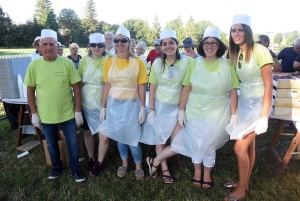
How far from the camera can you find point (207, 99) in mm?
2166

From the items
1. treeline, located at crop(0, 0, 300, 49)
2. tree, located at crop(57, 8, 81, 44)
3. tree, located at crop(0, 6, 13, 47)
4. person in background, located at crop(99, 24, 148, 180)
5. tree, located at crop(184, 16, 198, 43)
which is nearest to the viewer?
person in background, located at crop(99, 24, 148, 180)

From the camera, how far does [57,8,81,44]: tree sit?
43875 mm

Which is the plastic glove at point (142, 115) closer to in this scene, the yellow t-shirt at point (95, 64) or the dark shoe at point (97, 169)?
the yellow t-shirt at point (95, 64)

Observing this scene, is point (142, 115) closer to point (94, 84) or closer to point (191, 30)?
point (94, 84)

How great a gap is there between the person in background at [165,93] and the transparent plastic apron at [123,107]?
0.49 feet

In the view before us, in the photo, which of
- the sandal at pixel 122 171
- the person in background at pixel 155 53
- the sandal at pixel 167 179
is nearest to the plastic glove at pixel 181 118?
the sandal at pixel 167 179

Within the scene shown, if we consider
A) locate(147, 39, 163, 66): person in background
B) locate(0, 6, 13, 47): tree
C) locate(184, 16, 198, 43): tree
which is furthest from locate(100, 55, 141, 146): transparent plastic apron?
locate(184, 16, 198, 43): tree

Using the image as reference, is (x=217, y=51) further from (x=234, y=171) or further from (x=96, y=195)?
(x=96, y=195)

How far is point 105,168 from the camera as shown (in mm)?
2844

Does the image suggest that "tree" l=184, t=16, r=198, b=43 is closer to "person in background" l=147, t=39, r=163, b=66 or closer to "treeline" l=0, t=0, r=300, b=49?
Result: "treeline" l=0, t=0, r=300, b=49

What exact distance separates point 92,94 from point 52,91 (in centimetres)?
45

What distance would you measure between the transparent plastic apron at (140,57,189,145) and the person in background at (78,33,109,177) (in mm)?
589

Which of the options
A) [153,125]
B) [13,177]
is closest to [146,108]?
[153,125]

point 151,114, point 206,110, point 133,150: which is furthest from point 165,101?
point 133,150
